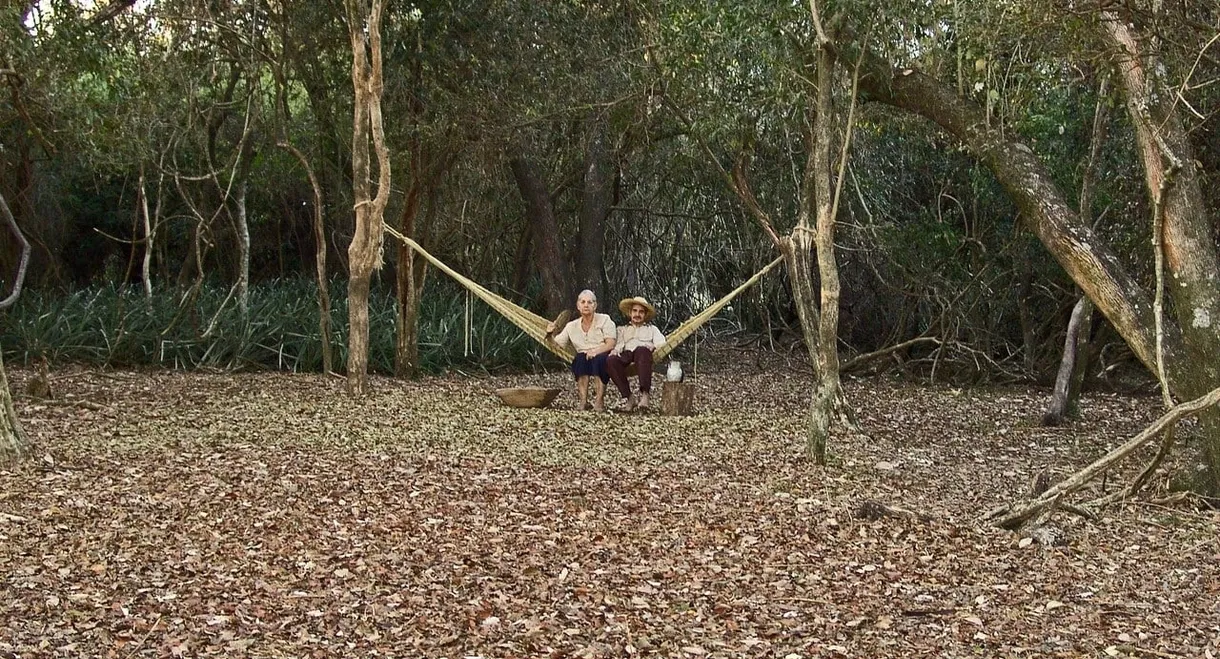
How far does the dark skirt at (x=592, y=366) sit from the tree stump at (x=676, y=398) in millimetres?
338

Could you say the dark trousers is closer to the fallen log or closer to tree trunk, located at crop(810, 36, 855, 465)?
tree trunk, located at crop(810, 36, 855, 465)

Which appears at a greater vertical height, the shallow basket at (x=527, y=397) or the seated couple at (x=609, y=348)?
the seated couple at (x=609, y=348)

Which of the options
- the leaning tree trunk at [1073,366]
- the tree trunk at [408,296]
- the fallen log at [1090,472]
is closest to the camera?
the fallen log at [1090,472]

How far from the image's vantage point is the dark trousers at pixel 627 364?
7039mm

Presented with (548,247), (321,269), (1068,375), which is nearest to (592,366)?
(321,269)

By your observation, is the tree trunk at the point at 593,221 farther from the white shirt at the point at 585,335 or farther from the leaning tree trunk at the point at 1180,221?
the leaning tree trunk at the point at 1180,221

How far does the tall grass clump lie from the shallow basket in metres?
1.39

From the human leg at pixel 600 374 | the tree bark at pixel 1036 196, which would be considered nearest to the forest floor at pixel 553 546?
the human leg at pixel 600 374

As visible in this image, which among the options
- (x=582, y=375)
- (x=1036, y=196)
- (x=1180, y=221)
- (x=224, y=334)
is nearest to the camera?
(x=1180, y=221)

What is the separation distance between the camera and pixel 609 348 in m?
7.11

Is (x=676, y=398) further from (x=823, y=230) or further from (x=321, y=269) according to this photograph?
(x=321, y=269)

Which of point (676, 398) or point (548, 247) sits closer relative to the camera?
point (676, 398)

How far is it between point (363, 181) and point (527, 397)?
137 centimetres

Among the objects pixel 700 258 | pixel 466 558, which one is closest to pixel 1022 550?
pixel 466 558
